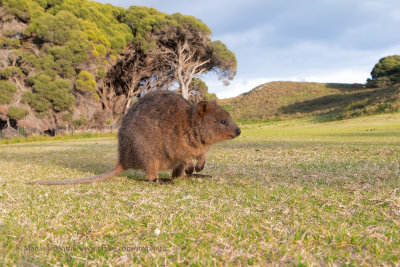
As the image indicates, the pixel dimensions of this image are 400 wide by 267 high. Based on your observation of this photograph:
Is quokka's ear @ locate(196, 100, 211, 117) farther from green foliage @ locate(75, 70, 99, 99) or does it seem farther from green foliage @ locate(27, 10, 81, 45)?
green foliage @ locate(27, 10, 81, 45)

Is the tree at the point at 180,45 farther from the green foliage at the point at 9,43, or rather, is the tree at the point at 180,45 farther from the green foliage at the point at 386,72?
the green foliage at the point at 386,72

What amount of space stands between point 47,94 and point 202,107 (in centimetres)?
1755

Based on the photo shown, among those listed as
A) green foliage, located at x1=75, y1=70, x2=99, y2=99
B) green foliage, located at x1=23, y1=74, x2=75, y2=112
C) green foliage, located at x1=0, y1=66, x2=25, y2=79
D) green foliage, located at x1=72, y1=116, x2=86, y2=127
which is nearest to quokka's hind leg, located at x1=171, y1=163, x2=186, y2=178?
green foliage, located at x1=23, y1=74, x2=75, y2=112

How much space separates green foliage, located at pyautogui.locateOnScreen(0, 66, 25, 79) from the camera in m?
17.6

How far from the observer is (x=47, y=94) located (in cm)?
1828

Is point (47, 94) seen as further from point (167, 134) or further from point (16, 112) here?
point (167, 134)

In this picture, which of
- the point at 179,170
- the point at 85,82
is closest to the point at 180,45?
the point at 85,82

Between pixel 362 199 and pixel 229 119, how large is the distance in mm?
1813

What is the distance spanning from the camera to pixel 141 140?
348cm

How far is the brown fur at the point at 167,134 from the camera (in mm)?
3480

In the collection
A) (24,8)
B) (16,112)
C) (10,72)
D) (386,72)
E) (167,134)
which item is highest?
(24,8)

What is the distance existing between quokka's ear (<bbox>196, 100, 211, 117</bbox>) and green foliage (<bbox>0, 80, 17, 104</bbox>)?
17806mm

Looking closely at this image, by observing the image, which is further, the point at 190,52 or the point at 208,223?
the point at 190,52

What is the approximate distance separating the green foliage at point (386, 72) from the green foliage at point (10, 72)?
46017 mm
